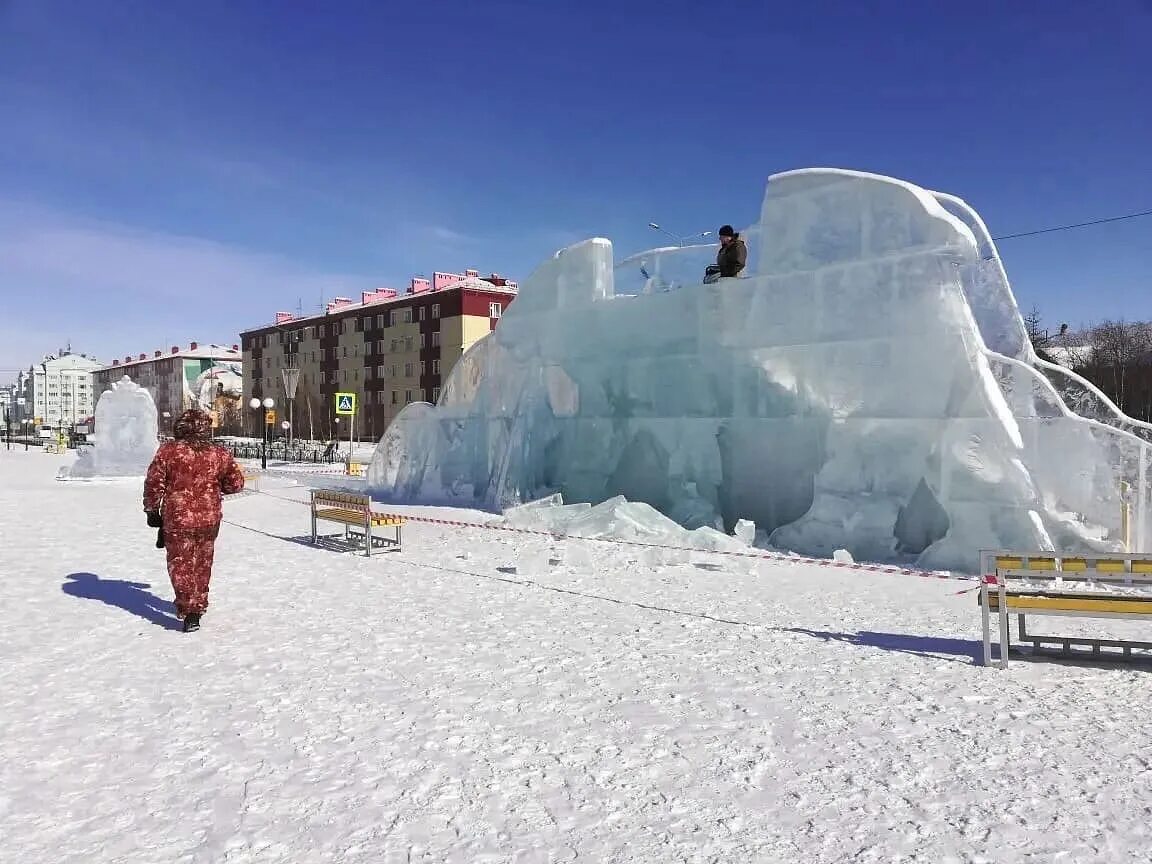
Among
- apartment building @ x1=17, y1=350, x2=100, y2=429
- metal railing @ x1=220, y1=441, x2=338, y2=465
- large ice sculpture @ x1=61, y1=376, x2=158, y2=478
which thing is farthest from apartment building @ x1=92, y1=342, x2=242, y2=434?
large ice sculpture @ x1=61, y1=376, x2=158, y2=478

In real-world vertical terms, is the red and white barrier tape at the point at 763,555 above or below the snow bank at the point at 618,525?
below

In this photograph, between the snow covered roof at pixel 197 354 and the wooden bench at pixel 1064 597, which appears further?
the snow covered roof at pixel 197 354

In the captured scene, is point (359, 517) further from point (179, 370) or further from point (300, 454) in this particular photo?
point (179, 370)

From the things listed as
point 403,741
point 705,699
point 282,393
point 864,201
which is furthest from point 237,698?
point 282,393

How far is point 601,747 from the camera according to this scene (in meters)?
4.32

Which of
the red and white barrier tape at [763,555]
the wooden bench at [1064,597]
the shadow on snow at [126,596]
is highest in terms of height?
the wooden bench at [1064,597]

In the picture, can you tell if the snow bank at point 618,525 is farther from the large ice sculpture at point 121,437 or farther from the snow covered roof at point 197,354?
the snow covered roof at point 197,354

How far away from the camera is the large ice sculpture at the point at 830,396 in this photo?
10.1m

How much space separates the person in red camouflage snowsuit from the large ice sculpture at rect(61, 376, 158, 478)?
881 inches

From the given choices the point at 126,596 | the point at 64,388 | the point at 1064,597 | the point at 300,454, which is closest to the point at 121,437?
the point at 300,454

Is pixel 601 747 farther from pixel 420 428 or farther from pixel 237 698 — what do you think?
pixel 420 428

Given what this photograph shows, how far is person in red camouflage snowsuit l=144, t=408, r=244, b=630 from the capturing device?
682cm

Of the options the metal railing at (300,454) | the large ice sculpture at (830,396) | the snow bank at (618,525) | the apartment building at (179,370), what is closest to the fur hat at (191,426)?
the snow bank at (618,525)

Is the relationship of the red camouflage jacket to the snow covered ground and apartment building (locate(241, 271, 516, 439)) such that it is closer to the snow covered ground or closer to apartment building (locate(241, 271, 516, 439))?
the snow covered ground
